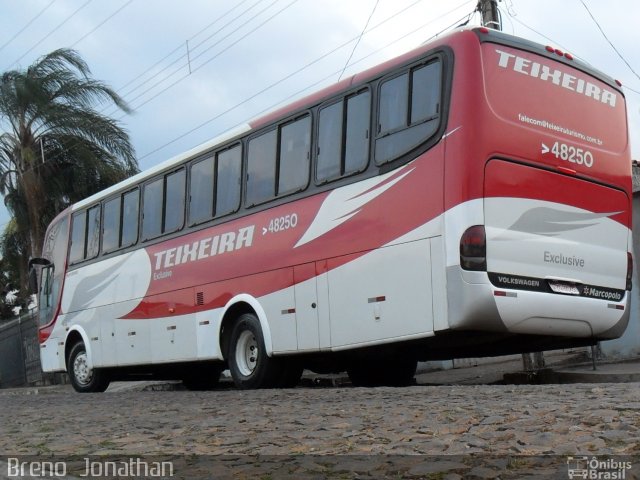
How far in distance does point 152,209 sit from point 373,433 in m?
8.00

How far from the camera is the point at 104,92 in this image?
2389cm

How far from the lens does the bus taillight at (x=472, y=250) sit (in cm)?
741

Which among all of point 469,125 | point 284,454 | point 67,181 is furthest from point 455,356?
point 67,181

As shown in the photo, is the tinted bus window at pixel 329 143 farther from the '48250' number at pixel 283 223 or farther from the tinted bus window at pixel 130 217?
the tinted bus window at pixel 130 217

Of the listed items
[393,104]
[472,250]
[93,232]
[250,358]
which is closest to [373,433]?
[472,250]

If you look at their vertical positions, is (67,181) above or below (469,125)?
above

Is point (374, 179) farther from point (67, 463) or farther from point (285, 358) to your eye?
point (67, 463)

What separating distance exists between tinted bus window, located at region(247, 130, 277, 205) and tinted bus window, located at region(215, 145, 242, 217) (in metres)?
0.27

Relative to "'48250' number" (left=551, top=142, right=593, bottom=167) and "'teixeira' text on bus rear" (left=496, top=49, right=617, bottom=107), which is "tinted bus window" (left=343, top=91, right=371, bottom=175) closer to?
"'teixeira' text on bus rear" (left=496, top=49, right=617, bottom=107)

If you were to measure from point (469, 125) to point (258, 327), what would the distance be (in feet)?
12.8

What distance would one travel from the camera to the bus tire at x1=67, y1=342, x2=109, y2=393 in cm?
1397

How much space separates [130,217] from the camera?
12.8 meters

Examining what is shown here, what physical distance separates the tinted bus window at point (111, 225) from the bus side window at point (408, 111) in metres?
6.23

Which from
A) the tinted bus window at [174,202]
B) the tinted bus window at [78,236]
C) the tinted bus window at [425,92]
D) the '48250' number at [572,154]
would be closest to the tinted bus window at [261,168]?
the tinted bus window at [174,202]
